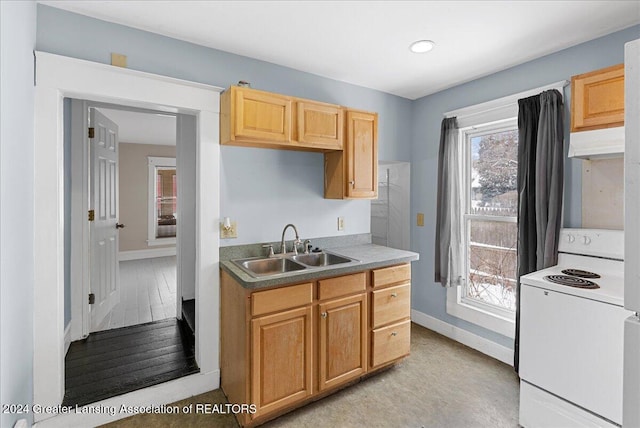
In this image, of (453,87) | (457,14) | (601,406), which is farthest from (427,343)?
(457,14)

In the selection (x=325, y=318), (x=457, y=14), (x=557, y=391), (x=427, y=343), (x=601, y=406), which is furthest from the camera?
(x=427, y=343)

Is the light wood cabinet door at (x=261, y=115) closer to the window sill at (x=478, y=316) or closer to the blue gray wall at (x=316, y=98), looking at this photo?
the blue gray wall at (x=316, y=98)

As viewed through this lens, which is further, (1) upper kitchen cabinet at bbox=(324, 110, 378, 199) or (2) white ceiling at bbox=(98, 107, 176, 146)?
(2) white ceiling at bbox=(98, 107, 176, 146)

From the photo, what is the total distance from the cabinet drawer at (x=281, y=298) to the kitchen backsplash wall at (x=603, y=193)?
204 cm

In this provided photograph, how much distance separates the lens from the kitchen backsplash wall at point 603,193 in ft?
6.76

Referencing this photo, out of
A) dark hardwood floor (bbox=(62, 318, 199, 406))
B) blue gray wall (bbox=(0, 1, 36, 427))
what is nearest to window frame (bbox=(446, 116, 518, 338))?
dark hardwood floor (bbox=(62, 318, 199, 406))

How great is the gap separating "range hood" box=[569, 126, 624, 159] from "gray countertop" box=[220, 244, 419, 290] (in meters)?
1.35

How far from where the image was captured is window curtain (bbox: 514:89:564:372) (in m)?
2.25

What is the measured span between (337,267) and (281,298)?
46 cm

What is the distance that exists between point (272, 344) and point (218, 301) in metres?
0.66

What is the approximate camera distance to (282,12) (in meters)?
1.94

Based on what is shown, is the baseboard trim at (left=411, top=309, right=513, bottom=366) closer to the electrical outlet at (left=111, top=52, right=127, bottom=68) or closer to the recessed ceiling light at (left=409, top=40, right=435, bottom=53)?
the recessed ceiling light at (left=409, top=40, right=435, bottom=53)

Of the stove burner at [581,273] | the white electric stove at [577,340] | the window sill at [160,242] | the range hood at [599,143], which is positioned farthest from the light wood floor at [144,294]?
the range hood at [599,143]

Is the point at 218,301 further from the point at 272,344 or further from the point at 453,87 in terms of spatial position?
the point at 453,87
